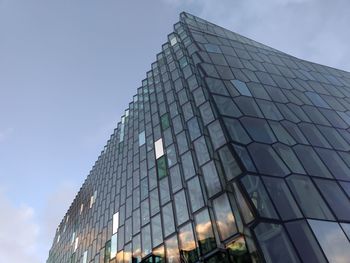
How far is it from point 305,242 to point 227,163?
532 centimetres

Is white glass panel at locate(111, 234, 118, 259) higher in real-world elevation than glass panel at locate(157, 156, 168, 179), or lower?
lower

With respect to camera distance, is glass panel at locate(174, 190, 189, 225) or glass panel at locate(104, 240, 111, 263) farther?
glass panel at locate(104, 240, 111, 263)

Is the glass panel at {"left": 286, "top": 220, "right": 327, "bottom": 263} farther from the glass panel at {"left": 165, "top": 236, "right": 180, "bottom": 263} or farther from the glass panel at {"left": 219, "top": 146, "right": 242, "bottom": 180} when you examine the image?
the glass panel at {"left": 165, "top": 236, "right": 180, "bottom": 263}

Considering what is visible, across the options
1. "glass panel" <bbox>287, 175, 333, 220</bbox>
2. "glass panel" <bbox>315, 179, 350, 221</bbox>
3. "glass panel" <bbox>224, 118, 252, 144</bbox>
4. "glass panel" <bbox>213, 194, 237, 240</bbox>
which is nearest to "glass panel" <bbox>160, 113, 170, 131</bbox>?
"glass panel" <bbox>224, 118, 252, 144</bbox>

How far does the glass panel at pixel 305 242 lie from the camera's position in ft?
43.4

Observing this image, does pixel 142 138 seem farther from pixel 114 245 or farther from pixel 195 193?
pixel 195 193

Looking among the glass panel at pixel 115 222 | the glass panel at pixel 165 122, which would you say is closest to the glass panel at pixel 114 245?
the glass panel at pixel 115 222

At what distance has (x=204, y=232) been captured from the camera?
17.8m

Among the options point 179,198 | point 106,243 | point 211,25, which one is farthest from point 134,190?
point 211,25

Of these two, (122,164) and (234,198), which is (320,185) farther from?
(122,164)

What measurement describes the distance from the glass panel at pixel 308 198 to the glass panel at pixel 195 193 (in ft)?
16.3

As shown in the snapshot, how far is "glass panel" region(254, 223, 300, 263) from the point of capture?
13195 mm

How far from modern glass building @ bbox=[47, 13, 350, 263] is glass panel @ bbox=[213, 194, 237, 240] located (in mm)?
51

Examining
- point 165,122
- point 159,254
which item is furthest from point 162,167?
point 159,254
